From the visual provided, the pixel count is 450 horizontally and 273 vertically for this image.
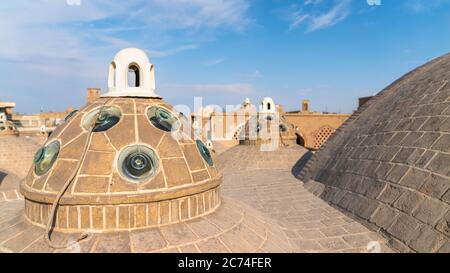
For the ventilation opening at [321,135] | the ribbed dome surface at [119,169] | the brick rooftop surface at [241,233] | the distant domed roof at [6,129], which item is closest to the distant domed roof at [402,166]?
the brick rooftop surface at [241,233]

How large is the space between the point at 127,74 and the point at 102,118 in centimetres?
86

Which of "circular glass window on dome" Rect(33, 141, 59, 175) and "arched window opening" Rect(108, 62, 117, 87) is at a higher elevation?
"arched window opening" Rect(108, 62, 117, 87)

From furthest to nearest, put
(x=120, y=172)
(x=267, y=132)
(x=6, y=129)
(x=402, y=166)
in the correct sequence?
(x=6, y=129) < (x=267, y=132) < (x=402, y=166) < (x=120, y=172)

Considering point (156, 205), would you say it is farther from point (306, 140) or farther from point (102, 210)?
point (306, 140)

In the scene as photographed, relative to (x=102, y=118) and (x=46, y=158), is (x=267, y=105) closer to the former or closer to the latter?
(x=102, y=118)

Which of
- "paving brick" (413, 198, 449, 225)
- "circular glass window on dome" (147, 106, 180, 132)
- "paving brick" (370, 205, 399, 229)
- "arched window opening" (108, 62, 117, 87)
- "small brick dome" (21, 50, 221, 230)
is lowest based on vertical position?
"paving brick" (370, 205, 399, 229)

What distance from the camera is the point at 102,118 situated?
393 cm

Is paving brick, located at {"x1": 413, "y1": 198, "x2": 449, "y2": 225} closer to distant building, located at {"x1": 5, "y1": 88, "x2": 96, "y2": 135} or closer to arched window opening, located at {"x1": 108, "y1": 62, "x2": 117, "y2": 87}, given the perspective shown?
arched window opening, located at {"x1": 108, "y1": 62, "x2": 117, "y2": 87}

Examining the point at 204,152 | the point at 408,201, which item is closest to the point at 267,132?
the point at 408,201

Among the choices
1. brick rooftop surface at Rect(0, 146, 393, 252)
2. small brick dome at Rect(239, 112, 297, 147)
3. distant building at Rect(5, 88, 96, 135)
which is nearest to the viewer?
brick rooftop surface at Rect(0, 146, 393, 252)

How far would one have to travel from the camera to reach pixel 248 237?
3.77 meters

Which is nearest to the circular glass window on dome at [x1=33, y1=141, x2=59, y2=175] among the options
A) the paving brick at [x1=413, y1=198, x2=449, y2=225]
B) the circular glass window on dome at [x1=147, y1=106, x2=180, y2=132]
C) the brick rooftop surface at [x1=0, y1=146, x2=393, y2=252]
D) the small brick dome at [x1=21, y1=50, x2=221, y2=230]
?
the small brick dome at [x1=21, y1=50, x2=221, y2=230]

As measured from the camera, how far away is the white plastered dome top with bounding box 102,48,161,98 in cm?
431

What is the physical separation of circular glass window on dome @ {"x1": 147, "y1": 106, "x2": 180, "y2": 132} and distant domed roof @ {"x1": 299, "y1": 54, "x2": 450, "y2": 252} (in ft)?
12.9
